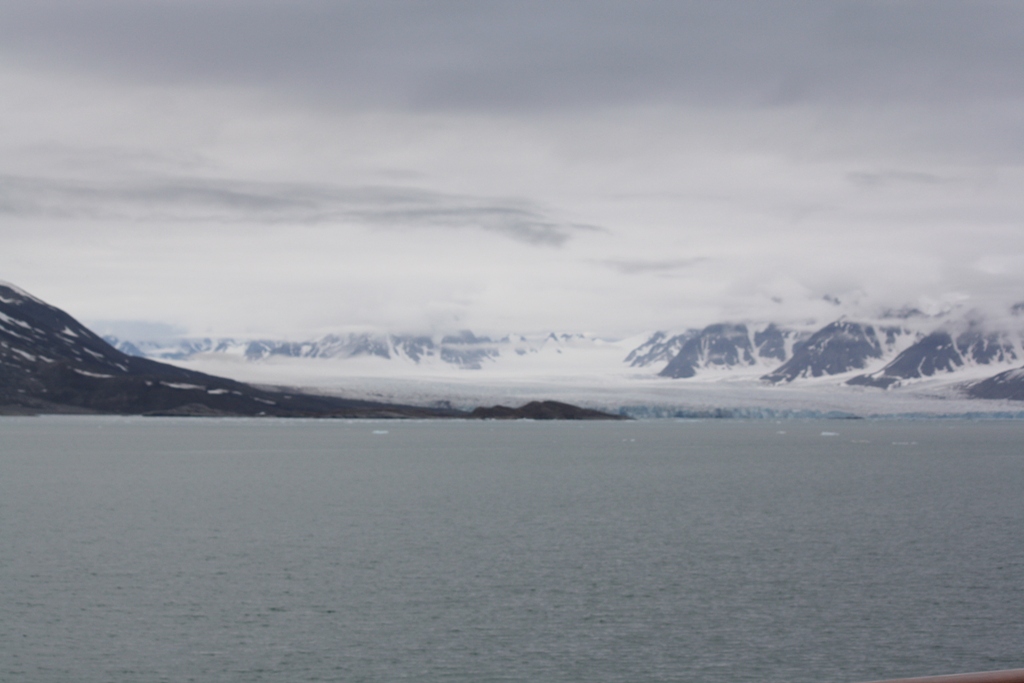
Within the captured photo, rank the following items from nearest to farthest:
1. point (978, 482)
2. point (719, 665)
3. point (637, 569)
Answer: point (719, 665) → point (637, 569) → point (978, 482)

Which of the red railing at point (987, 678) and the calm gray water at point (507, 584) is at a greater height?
the red railing at point (987, 678)

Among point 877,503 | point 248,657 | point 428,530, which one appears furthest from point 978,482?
point 248,657

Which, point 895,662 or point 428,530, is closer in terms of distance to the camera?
point 895,662

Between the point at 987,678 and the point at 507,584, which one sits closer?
the point at 987,678

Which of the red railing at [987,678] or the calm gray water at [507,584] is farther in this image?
the calm gray water at [507,584]

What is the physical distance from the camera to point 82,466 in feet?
374

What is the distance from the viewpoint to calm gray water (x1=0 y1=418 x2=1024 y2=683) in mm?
25047

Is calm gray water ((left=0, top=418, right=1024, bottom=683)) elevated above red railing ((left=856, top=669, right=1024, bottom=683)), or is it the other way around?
red railing ((left=856, top=669, right=1024, bottom=683))

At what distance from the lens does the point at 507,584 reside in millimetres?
35250

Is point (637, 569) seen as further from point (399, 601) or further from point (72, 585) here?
point (72, 585)

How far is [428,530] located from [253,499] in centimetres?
2314

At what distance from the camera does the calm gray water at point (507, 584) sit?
2505 centimetres

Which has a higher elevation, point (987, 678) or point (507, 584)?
point (987, 678)

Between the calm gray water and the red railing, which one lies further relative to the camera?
the calm gray water
